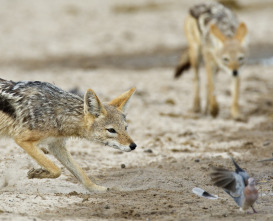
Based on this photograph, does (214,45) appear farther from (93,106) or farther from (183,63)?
(93,106)

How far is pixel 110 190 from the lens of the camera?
7.31 metres

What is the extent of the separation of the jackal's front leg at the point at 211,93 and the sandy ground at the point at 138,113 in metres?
0.25

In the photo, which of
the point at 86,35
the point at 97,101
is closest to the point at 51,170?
the point at 97,101

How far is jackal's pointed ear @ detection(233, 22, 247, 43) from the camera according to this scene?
1228 centimetres

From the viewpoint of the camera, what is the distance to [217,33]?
12367 millimetres

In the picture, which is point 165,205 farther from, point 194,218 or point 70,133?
point 70,133

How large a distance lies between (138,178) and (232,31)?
5890 millimetres

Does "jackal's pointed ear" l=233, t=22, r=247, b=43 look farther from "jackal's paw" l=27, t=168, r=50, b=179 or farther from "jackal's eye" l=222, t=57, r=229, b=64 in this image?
"jackal's paw" l=27, t=168, r=50, b=179

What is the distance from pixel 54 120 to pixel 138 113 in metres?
4.95

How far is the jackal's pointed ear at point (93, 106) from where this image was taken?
7012 millimetres

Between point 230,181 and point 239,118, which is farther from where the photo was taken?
point 239,118

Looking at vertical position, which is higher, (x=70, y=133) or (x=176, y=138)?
(x=70, y=133)

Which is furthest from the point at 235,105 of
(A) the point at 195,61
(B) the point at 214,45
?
(A) the point at 195,61

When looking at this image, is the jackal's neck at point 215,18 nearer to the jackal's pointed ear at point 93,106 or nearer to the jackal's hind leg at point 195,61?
the jackal's hind leg at point 195,61
